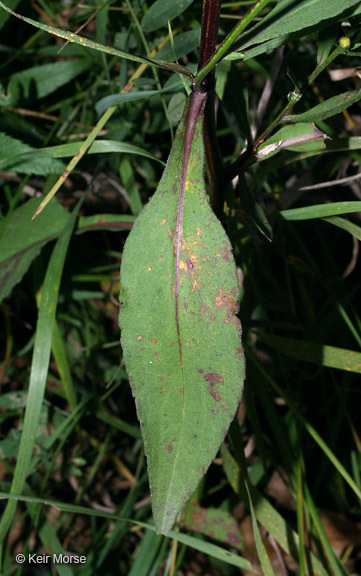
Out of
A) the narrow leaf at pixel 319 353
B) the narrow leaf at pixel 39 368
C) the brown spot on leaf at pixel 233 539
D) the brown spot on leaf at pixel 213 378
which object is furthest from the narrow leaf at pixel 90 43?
the brown spot on leaf at pixel 233 539

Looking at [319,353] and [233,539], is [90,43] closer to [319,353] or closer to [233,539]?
[319,353]

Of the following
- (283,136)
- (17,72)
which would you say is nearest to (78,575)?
(283,136)

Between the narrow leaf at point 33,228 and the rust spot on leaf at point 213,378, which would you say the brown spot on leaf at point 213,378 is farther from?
the narrow leaf at point 33,228

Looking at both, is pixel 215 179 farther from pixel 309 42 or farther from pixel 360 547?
pixel 360 547

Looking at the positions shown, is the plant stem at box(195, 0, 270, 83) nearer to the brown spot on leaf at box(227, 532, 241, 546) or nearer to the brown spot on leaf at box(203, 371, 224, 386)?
the brown spot on leaf at box(203, 371, 224, 386)

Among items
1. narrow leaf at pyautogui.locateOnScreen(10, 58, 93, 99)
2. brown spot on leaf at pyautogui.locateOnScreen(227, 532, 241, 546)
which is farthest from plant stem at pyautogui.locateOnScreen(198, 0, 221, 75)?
brown spot on leaf at pyautogui.locateOnScreen(227, 532, 241, 546)

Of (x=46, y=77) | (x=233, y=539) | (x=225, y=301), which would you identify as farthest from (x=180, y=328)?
(x=46, y=77)
